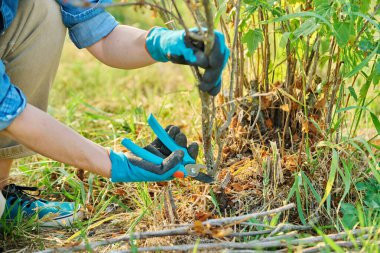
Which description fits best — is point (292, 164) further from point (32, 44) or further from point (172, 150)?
point (32, 44)

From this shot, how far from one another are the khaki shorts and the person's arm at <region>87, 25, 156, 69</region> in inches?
5.0

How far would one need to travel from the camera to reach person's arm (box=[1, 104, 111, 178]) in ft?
5.72

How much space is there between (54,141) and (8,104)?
0.51ft

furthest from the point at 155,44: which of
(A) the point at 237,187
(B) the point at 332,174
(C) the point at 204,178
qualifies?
(B) the point at 332,174

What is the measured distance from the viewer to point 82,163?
5.97 ft

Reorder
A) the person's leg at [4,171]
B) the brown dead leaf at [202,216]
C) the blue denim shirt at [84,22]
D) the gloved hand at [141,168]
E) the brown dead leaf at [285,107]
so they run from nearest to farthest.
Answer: the gloved hand at [141,168], the brown dead leaf at [202,216], the blue denim shirt at [84,22], the brown dead leaf at [285,107], the person's leg at [4,171]

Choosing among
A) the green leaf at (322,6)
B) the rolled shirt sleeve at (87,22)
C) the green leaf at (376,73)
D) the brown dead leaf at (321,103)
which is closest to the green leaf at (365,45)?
the green leaf at (376,73)

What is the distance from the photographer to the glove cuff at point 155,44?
1866 millimetres

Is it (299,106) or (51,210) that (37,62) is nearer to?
(51,210)

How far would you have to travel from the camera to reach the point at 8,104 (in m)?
1.71

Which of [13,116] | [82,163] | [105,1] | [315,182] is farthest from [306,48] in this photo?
[13,116]

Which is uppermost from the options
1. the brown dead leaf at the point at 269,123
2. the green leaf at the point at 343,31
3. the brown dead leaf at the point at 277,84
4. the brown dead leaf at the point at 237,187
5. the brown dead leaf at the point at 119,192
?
the green leaf at the point at 343,31

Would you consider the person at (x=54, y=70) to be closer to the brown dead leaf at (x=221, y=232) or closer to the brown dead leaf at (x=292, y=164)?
the brown dead leaf at (x=221, y=232)

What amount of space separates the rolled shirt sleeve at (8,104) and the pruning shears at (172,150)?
0.30 m
